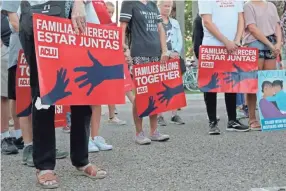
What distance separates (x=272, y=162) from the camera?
14.0 feet

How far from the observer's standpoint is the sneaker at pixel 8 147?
5.00 meters

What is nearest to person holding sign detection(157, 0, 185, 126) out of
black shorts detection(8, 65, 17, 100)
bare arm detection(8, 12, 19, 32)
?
black shorts detection(8, 65, 17, 100)

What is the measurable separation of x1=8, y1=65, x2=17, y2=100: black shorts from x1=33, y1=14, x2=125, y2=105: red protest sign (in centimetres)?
149

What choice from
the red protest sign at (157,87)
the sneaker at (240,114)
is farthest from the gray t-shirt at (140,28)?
the sneaker at (240,114)

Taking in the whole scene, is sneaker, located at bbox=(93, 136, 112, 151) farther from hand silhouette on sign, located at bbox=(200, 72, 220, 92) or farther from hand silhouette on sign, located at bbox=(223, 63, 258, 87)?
hand silhouette on sign, located at bbox=(223, 63, 258, 87)

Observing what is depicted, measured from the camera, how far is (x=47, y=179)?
3.57 metres

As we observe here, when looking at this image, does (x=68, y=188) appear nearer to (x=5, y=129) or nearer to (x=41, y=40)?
(x=41, y=40)

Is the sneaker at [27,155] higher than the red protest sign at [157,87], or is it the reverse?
the red protest sign at [157,87]

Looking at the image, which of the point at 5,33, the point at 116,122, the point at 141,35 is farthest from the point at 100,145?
the point at 116,122

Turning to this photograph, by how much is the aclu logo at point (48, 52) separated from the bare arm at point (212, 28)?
2820mm

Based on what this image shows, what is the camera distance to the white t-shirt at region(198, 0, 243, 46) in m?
5.95

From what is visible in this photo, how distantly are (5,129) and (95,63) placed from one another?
2140 mm

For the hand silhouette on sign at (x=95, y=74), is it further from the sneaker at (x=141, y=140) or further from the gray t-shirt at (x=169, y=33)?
the gray t-shirt at (x=169, y=33)

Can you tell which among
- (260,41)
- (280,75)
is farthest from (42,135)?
(260,41)
